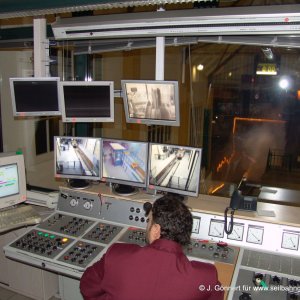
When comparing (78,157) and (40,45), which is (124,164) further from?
Result: (40,45)

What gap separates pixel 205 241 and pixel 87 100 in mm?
1348

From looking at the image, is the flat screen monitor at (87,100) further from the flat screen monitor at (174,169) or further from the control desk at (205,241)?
the control desk at (205,241)

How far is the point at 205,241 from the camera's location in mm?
2156

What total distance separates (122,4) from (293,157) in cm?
659

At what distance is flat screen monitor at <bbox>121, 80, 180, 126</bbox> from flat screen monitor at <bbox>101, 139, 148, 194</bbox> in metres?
0.22

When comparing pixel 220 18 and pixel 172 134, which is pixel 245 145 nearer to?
pixel 172 134

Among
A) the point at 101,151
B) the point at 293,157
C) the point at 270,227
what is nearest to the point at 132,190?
the point at 101,151

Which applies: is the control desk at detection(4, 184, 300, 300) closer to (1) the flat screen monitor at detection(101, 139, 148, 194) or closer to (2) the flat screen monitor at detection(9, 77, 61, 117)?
(1) the flat screen monitor at detection(101, 139, 148, 194)

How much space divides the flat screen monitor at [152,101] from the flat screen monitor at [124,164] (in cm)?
22

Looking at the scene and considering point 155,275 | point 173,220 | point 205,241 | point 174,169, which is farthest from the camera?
point 174,169

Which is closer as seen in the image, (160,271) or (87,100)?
(160,271)

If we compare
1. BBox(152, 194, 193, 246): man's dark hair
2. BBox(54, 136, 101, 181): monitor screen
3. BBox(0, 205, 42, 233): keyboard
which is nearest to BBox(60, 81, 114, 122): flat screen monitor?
BBox(54, 136, 101, 181): monitor screen

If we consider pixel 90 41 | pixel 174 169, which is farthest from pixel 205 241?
pixel 90 41

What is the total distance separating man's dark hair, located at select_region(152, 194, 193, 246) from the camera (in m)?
1.39
